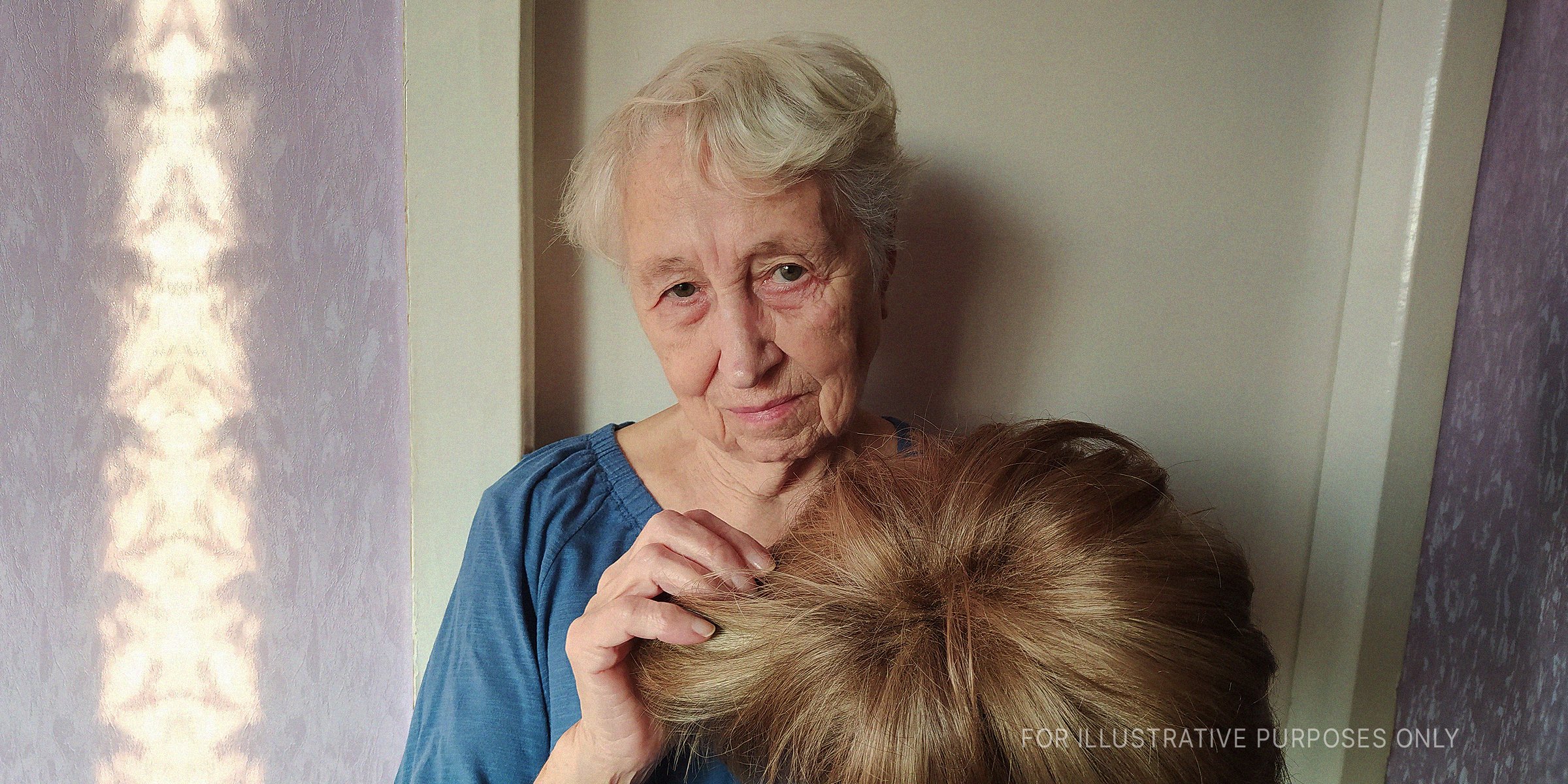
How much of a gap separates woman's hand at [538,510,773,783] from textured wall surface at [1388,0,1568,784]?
1077 mm

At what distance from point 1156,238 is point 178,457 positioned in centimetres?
152

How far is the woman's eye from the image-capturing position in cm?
101

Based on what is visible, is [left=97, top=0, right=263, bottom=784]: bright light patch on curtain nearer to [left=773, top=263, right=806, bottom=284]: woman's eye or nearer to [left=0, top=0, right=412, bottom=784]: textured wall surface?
[left=0, top=0, right=412, bottom=784]: textured wall surface

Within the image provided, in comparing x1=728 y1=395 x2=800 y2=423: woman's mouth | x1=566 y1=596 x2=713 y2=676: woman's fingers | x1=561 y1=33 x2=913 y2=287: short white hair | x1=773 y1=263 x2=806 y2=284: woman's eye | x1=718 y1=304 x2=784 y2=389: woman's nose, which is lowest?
x1=566 y1=596 x2=713 y2=676: woman's fingers

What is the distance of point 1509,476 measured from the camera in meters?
1.20

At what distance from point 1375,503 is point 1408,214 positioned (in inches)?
17.7

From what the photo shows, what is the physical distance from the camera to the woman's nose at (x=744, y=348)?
1.00 metres

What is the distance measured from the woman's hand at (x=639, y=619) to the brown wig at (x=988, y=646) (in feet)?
0.07

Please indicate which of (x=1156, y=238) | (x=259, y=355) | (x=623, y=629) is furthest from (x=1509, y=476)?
(x=259, y=355)

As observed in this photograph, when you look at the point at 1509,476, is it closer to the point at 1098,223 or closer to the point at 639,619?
the point at 1098,223

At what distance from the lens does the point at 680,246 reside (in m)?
0.98

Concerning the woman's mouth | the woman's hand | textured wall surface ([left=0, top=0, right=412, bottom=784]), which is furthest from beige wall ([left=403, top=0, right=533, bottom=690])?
the woman's hand

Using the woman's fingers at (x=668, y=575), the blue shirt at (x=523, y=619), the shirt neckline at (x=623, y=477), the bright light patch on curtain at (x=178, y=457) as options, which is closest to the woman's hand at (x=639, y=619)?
the woman's fingers at (x=668, y=575)

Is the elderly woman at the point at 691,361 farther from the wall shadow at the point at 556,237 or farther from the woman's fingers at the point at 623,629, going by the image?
the wall shadow at the point at 556,237
